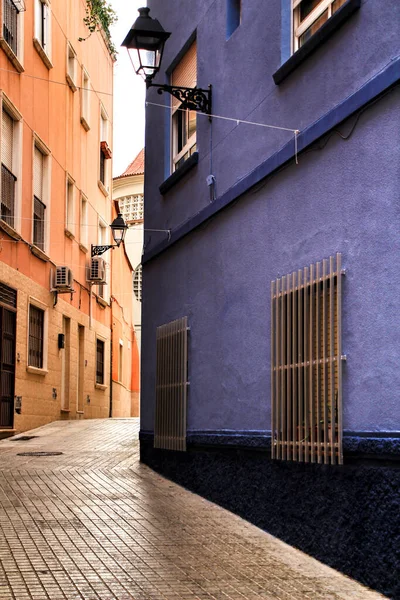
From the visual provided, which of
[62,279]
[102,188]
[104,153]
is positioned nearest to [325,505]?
[62,279]

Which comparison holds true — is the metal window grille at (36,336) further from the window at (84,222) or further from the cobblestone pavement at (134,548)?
the cobblestone pavement at (134,548)

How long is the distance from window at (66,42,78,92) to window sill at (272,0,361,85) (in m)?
14.6

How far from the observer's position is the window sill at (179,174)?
11391mm

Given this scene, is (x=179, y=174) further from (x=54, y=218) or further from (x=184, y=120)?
(x=54, y=218)

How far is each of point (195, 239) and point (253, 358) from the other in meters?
2.75

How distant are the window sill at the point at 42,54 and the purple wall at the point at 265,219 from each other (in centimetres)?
593

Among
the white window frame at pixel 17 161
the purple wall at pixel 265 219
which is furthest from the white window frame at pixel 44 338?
the purple wall at pixel 265 219

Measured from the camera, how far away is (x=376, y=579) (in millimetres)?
6250

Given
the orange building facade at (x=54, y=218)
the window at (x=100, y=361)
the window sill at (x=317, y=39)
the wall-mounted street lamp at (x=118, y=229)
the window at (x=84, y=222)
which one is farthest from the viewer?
the window at (x=100, y=361)

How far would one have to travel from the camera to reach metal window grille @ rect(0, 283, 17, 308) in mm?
16698

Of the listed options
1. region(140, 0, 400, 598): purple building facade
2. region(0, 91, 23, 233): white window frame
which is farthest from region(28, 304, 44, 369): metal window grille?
region(140, 0, 400, 598): purple building facade

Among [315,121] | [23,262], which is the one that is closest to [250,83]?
[315,121]

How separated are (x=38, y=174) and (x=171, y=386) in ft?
29.8

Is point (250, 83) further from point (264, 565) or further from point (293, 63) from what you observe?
point (264, 565)
